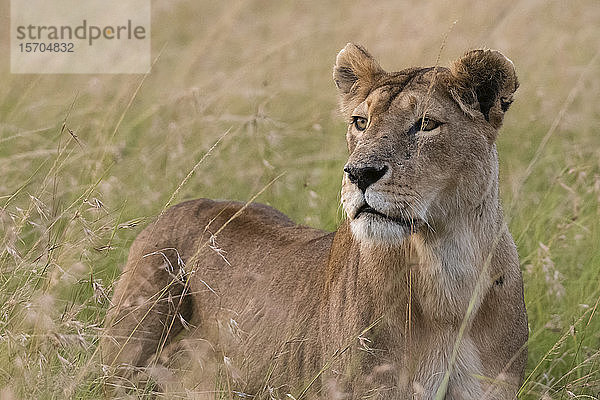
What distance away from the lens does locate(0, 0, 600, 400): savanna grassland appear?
3703 mm

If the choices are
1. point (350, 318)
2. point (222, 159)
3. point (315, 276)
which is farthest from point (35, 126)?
point (350, 318)

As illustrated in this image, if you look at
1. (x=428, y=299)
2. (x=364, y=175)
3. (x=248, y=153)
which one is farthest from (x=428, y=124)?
(x=248, y=153)

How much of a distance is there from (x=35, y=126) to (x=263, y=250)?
3.35 metres

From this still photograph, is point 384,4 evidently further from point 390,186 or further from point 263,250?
point 390,186

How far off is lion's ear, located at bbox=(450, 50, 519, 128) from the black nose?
513mm

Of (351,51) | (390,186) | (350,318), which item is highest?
(351,51)

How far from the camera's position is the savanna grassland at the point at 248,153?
370 centimetres

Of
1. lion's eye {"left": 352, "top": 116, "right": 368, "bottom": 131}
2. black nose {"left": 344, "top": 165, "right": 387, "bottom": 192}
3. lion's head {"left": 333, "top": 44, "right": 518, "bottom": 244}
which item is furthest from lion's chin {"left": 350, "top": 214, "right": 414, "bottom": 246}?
lion's eye {"left": 352, "top": 116, "right": 368, "bottom": 131}

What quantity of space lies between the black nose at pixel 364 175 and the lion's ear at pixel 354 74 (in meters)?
0.71

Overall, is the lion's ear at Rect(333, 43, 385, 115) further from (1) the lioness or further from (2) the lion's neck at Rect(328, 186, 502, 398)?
(2) the lion's neck at Rect(328, 186, 502, 398)

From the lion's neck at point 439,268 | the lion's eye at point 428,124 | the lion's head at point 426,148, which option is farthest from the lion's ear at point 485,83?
the lion's neck at point 439,268

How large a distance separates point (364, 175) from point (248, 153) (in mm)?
3726

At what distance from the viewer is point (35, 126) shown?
7227 mm

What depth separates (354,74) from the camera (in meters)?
4.29
